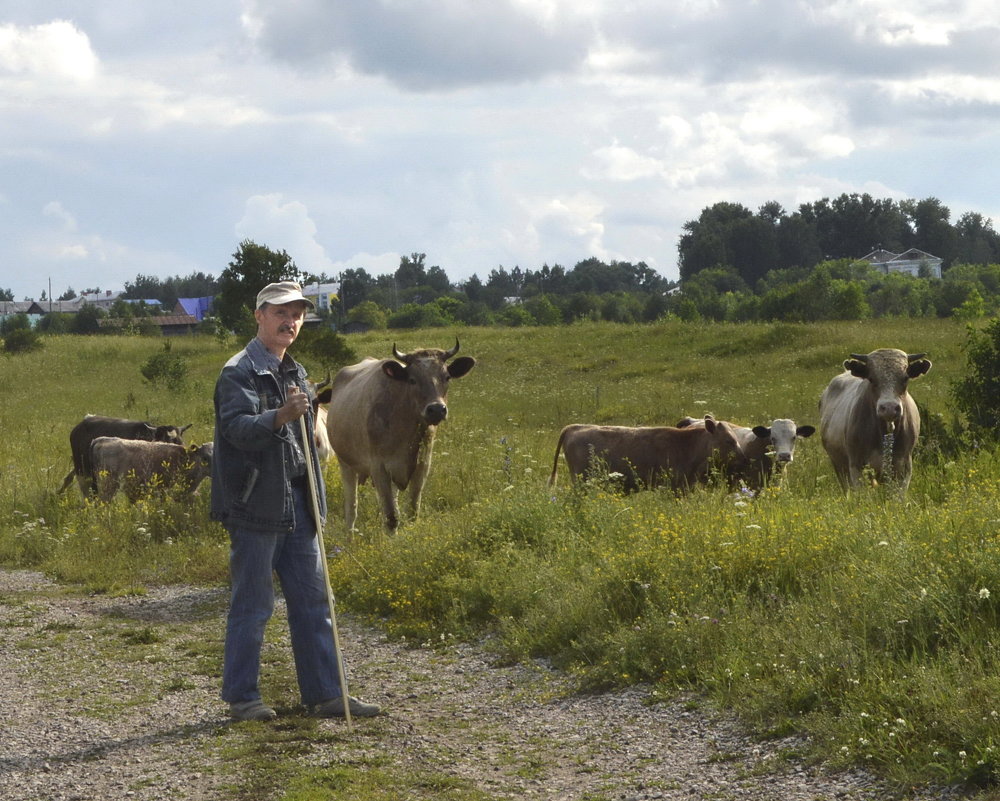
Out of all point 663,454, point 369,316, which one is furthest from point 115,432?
point 369,316

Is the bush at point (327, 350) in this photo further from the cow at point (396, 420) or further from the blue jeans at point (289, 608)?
the blue jeans at point (289, 608)

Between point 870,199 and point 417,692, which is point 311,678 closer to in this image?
point 417,692

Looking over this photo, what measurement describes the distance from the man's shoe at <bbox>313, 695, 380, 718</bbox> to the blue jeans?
0.07 m

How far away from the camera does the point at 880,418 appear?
13086 millimetres

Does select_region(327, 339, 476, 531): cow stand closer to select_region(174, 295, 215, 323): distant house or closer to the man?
the man

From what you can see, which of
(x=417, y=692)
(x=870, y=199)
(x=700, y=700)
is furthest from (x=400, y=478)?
(x=870, y=199)

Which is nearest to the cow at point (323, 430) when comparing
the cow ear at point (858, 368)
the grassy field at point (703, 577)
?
the grassy field at point (703, 577)

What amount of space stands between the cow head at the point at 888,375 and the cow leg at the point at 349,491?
18.5ft

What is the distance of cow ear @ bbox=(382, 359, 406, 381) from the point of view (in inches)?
474

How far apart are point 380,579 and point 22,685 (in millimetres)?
3260

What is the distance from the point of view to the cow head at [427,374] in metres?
11.9

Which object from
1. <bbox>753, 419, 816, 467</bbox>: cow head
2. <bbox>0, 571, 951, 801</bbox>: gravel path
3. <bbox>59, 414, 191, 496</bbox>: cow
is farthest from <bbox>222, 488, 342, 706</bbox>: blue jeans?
<bbox>59, 414, 191, 496</bbox>: cow

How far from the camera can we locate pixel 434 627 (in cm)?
911

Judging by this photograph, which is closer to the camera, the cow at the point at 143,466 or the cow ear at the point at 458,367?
the cow ear at the point at 458,367
